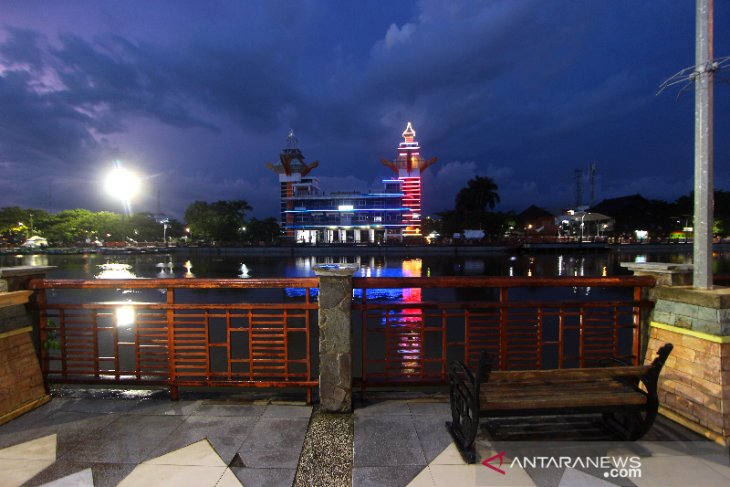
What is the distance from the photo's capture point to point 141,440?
3.17m

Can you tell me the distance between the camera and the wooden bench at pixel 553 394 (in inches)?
105

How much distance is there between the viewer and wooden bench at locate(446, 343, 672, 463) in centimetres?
267

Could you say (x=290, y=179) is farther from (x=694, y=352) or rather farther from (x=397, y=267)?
(x=694, y=352)

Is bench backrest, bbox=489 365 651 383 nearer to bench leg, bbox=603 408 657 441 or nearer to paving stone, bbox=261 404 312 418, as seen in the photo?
bench leg, bbox=603 408 657 441

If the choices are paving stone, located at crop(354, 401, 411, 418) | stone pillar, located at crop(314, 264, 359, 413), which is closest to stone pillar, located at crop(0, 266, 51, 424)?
stone pillar, located at crop(314, 264, 359, 413)

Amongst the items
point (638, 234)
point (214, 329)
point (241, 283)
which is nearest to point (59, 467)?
point (241, 283)

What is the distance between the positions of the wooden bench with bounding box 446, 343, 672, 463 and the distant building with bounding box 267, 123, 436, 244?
65837 millimetres

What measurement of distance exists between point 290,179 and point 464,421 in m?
78.7

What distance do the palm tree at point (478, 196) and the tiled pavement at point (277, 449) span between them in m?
71.4

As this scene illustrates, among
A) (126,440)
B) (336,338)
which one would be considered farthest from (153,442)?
(336,338)

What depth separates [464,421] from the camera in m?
2.88

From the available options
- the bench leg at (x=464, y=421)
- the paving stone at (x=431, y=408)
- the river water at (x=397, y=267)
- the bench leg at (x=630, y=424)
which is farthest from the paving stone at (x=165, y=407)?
the river water at (x=397, y=267)

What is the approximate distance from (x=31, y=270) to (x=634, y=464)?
6571 millimetres

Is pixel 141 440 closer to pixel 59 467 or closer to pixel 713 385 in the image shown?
pixel 59 467
